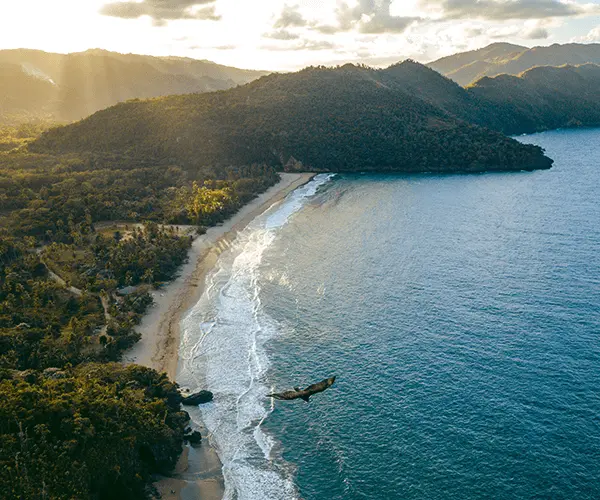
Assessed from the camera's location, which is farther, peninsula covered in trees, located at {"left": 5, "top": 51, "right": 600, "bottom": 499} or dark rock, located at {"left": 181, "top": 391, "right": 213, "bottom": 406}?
dark rock, located at {"left": 181, "top": 391, "right": 213, "bottom": 406}

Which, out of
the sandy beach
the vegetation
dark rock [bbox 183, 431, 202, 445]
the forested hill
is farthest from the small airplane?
the forested hill

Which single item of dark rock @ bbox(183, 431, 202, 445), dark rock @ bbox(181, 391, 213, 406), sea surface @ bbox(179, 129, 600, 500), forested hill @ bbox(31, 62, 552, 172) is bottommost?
dark rock @ bbox(183, 431, 202, 445)

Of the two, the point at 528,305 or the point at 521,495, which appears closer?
the point at 521,495

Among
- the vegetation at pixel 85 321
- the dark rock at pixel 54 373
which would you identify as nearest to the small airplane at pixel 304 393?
the vegetation at pixel 85 321

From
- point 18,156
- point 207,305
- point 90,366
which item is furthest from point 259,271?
point 18,156

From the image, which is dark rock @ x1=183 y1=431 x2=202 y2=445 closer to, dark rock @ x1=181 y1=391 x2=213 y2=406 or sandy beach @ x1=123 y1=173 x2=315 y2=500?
sandy beach @ x1=123 y1=173 x2=315 y2=500

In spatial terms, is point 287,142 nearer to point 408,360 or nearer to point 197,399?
point 408,360

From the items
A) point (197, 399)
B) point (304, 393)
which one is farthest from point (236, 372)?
point (304, 393)

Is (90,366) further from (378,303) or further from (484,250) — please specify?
(484,250)

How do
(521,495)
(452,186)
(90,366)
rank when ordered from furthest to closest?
(452,186) < (90,366) < (521,495)
